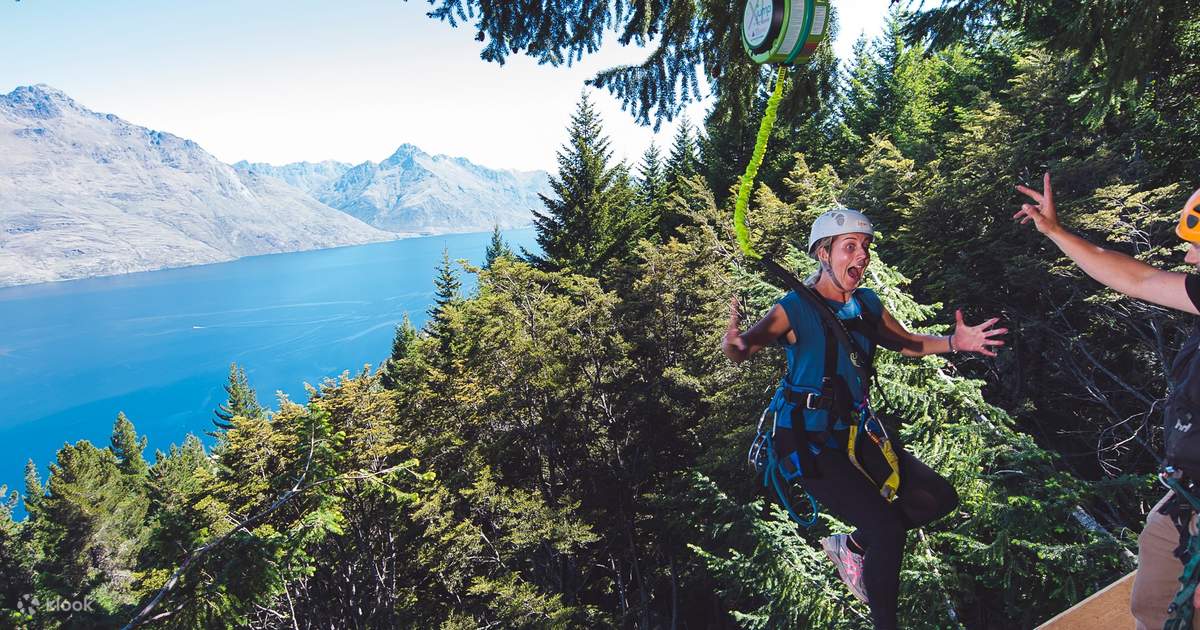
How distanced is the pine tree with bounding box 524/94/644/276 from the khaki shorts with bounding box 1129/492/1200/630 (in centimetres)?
2653

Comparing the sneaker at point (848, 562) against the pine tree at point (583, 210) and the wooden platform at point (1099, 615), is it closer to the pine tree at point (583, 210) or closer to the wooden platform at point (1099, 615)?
the wooden platform at point (1099, 615)

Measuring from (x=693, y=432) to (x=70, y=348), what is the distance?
159 m

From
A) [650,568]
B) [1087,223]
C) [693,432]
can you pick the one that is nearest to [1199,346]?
[1087,223]

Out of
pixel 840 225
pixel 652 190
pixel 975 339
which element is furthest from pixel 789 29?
pixel 652 190

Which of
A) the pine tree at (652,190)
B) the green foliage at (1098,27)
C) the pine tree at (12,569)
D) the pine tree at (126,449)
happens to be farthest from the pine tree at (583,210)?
the pine tree at (126,449)

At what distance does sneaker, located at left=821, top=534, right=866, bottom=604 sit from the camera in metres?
3.16

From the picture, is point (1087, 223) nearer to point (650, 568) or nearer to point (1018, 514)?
point (1018, 514)

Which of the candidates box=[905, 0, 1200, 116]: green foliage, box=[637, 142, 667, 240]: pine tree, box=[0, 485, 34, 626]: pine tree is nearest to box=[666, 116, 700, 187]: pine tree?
box=[637, 142, 667, 240]: pine tree

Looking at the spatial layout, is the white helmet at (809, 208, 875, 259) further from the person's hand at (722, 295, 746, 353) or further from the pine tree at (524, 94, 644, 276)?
the pine tree at (524, 94, 644, 276)

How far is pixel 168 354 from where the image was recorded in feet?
365

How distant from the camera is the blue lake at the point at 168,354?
7912cm

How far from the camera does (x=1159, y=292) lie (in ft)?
6.83

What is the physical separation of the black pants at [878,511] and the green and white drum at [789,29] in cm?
195

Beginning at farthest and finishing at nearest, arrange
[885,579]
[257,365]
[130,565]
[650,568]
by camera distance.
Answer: [257,365] → [130,565] → [650,568] → [885,579]
